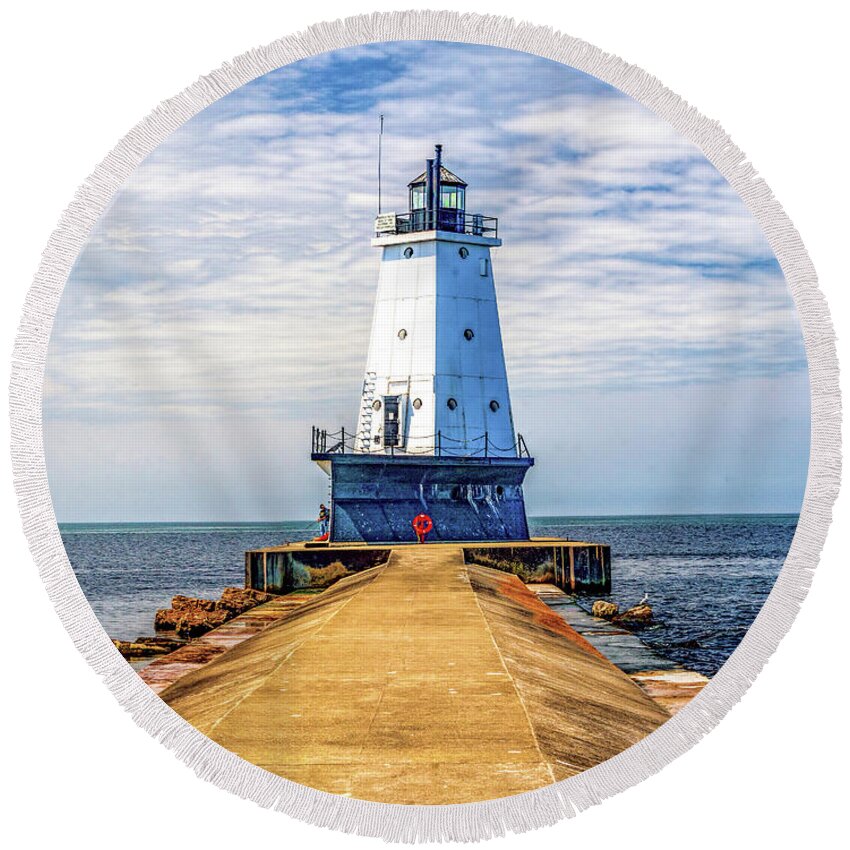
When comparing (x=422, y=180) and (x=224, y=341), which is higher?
(x=422, y=180)

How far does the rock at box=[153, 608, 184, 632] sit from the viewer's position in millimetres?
9195

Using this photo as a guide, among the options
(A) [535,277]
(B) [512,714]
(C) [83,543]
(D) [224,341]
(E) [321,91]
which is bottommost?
(B) [512,714]

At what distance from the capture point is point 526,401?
10.9 m

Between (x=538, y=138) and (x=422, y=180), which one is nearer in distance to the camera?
(x=538, y=138)

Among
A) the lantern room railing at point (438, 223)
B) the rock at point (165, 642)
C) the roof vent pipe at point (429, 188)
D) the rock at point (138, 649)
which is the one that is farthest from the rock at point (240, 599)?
the roof vent pipe at point (429, 188)

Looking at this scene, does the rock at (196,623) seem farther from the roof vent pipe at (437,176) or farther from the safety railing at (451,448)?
the safety railing at (451,448)

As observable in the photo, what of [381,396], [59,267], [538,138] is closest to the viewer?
[59,267]

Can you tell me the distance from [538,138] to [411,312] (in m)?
5.41

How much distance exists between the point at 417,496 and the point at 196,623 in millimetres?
4415

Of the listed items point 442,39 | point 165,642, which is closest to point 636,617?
point 165,642

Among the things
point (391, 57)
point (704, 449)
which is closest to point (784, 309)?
point (704, 449)

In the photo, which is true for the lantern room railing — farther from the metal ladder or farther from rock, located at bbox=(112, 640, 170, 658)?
rock, located at bbox=(112, 640, 170, 658)

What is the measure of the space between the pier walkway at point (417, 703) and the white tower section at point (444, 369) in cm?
547

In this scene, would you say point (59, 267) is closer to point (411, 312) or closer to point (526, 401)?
point (526, 401)
